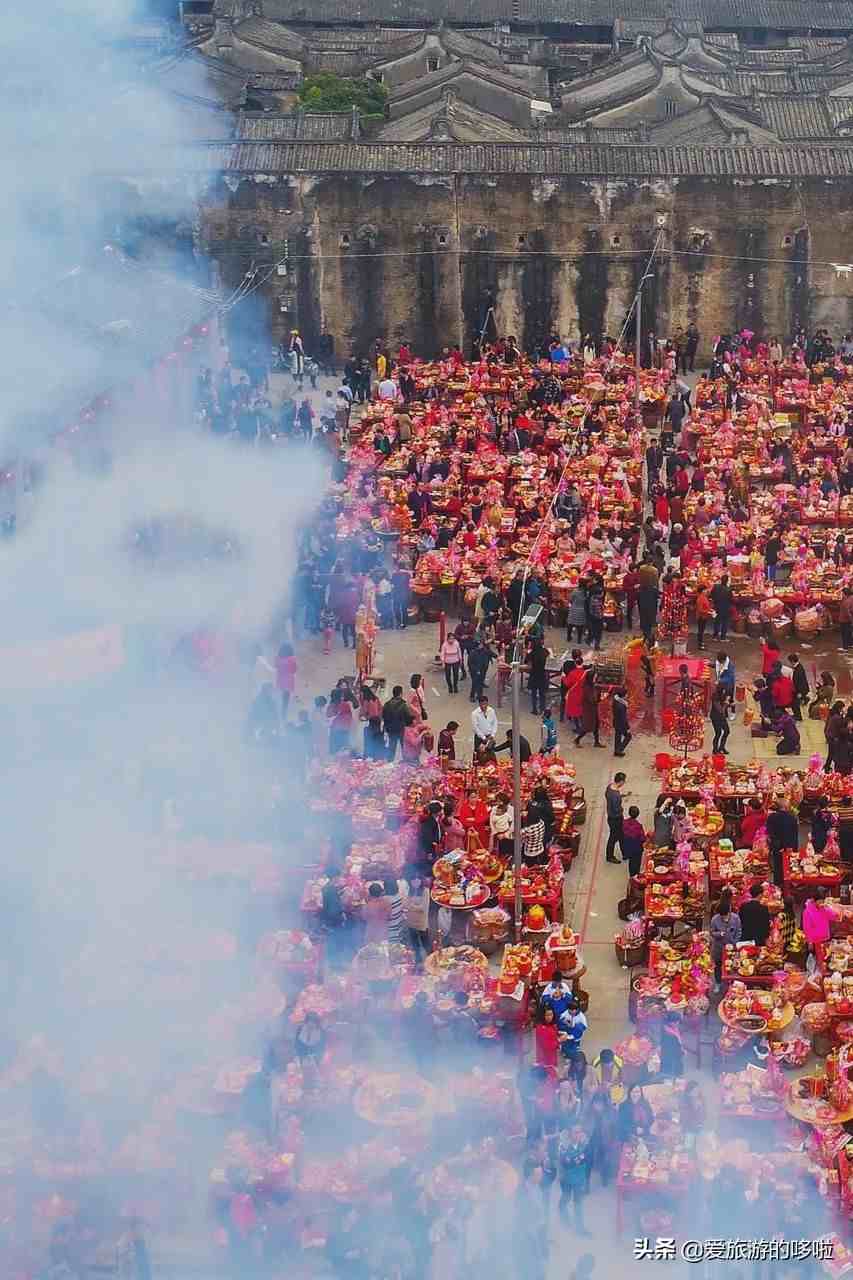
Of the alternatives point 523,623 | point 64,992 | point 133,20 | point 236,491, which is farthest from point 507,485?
point 133,20

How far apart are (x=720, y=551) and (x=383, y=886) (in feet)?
34.7

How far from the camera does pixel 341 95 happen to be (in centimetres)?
5534

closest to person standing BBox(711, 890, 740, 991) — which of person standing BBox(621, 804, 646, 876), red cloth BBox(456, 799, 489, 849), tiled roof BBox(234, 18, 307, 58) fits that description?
person standing BBox(621, 804, 646, 876)

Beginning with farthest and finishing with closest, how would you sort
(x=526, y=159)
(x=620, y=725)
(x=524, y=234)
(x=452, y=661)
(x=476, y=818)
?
1. (x=526, y=159)
2. (x=524, y=234)
3. (x=452, y=661)
4. (x=620, y=725)
5. (x=476, y=818)

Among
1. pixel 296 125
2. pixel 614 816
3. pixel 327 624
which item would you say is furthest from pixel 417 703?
pixel 296 125

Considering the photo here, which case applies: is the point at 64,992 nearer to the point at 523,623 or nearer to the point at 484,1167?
the point at 484,1167

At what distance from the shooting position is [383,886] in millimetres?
18578

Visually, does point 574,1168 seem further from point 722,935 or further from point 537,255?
point 537,255

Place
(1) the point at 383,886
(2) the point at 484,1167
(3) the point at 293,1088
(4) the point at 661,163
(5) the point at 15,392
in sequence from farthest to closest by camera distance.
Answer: (4) the point at 661,163, (5) the point at 15,392, (1) the point at 383,886, (3) the point at 293,1088, (2) the point at 484,1167

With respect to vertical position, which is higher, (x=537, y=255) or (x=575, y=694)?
(x=537, y=255)

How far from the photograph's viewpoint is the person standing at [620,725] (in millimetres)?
22438

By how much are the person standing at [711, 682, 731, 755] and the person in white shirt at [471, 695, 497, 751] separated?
8.34 ft

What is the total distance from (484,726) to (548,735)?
830 mm

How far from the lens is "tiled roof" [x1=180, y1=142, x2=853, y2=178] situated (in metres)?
41.2
